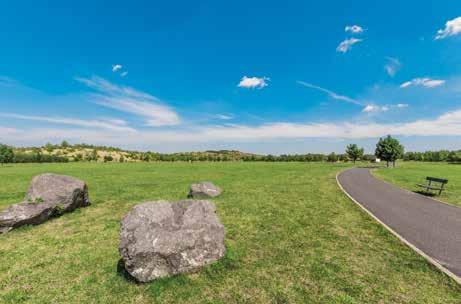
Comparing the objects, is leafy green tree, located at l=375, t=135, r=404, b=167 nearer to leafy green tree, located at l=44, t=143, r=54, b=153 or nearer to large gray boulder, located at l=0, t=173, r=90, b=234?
large gray boulder, located at l=0, t=173, r=90, b=234

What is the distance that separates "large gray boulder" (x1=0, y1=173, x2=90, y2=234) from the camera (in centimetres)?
838

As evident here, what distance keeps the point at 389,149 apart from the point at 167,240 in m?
59.9

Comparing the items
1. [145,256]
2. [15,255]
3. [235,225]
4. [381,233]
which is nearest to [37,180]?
[15,255]

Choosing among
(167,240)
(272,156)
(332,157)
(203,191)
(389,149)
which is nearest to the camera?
(167,240)

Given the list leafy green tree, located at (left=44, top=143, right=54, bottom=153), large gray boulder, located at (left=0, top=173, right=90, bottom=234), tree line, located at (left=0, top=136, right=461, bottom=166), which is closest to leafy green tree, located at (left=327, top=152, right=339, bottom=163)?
tree line, located at (left=0, top=136, right=461, bottom=166)

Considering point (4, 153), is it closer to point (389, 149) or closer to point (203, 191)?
point (203, 191)

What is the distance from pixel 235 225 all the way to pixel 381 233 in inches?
208

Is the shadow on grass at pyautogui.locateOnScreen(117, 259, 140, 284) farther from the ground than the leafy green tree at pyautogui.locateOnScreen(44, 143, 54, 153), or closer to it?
closer to it

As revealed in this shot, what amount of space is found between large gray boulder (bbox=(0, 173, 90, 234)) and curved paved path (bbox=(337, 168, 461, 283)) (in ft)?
45.7

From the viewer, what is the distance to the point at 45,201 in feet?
31.1

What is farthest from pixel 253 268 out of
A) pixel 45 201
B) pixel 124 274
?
pixel 45 201

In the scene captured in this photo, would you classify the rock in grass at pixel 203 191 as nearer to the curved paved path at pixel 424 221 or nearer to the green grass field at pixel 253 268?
the green grass field at pixel 253 268

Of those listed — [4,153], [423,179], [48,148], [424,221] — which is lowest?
[424,221]

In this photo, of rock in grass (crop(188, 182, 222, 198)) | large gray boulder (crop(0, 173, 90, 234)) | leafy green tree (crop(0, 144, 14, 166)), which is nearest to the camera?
large gray boulder (crop(0, 173, 90, 234))
